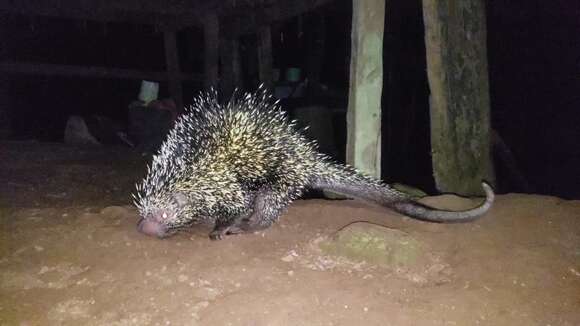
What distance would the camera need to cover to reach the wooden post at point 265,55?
297 inches

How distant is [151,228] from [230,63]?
4.81m

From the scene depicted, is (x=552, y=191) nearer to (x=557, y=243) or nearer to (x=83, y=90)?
(x=557, y=243)

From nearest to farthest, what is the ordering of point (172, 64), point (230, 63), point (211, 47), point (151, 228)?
point (151, 228) < point (211, 47) < point (230, 63) < point (172, 64)

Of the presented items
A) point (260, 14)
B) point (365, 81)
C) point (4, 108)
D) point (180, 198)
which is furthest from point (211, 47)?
point (180, 198)

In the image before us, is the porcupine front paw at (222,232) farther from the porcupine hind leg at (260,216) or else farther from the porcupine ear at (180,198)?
the porcupine ear at (180,198)

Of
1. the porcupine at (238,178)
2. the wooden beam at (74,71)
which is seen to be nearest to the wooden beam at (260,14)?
the wooden beam at (74,71)

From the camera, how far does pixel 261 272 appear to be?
2.89 meters

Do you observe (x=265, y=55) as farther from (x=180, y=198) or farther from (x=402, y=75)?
(x=180, y=198)

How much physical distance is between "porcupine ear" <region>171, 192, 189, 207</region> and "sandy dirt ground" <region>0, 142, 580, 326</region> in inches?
10.7

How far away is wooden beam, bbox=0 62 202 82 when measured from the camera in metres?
7.42

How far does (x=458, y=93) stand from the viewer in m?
4.07

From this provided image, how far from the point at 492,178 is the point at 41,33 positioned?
30.1 ft

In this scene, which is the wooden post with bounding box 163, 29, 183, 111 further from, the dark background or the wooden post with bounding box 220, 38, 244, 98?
the dark background

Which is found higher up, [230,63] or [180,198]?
[230,63]
